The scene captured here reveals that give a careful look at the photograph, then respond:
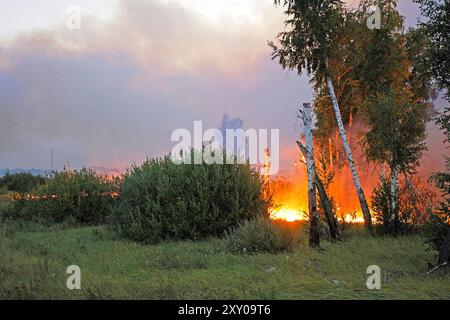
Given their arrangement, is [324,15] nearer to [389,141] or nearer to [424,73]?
[389,141]

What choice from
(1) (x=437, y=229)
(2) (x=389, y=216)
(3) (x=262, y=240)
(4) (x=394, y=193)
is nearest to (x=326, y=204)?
(3) (x=262, y=240)

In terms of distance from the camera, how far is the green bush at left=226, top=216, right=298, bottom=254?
1711cm

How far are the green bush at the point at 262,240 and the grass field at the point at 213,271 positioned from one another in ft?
2.00

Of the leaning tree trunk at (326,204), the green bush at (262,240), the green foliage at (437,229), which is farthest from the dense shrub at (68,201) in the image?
the green foliage at (437,229)

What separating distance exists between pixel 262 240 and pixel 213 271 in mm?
4107

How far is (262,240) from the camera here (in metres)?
17.2

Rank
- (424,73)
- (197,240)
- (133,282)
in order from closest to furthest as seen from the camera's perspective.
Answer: (133,282)
(424,73)
(197,240)

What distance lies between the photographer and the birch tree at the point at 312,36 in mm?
23578

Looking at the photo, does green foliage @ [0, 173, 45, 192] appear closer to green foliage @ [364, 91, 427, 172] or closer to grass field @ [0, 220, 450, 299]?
grass field @ [0, 220, 450, 299]

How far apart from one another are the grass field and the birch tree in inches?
320

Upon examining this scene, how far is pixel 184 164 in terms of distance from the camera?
968 inches

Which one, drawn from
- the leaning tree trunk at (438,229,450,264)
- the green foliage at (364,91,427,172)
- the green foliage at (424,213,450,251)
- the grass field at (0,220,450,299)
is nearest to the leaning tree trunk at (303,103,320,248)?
the grass field at (0,220,450,299)
